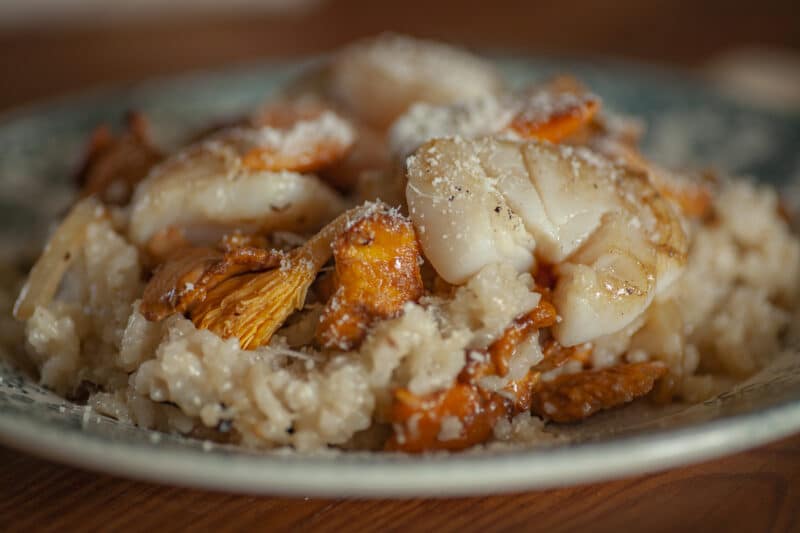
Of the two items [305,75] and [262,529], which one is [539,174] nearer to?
[262,529]

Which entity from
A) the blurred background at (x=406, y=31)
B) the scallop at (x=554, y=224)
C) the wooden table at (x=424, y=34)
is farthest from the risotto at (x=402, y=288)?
the blurred background at (x=406, y=31)

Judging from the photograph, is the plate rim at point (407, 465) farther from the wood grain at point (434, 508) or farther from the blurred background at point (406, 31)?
the blurred background at point (406, 31)

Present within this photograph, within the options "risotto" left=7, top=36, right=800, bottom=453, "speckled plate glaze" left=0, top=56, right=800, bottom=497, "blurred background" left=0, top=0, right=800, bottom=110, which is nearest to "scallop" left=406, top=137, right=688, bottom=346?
"risotto" left=7, top=36, right=800, bottom=453

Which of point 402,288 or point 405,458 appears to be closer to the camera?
point 405,458

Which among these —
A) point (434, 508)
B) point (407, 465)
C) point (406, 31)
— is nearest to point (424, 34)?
point (406, 31)

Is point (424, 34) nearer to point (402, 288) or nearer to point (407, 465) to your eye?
point (402, 288)

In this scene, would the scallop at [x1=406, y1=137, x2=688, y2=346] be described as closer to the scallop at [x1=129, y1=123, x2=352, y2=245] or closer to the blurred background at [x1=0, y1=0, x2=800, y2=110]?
the scallop at [x1=129, y1=123, x2=352, y2=245]

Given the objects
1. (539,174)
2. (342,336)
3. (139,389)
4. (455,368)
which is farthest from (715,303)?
(139,389)
